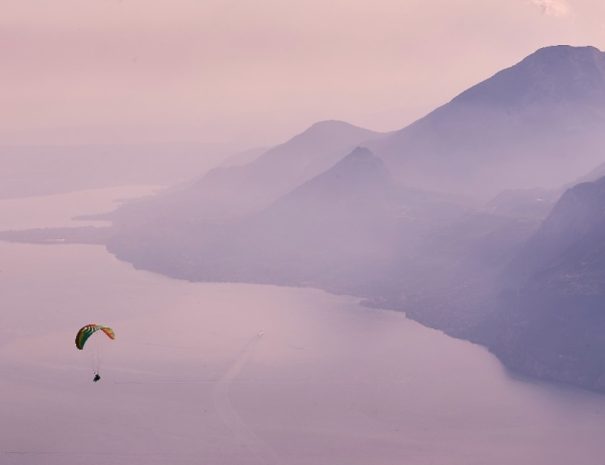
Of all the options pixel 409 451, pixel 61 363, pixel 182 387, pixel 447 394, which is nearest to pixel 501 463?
pixel 409 451

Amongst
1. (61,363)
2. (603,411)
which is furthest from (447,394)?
(61,363)

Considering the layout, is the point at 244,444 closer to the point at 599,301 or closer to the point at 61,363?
the point at 61,363

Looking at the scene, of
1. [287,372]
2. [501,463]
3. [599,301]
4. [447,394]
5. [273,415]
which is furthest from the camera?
[599,301]

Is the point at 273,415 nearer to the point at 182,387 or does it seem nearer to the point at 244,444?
the point at 244,444

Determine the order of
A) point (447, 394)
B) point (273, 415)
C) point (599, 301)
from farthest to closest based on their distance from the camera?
point (599, 301) → point (447, 394) → point (273, 415)

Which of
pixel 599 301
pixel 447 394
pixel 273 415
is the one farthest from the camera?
pixel 599 301

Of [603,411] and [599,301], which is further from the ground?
[599,301]

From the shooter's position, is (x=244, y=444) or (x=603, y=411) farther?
(x=603, y=411)

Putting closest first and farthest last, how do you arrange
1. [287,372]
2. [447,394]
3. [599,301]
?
[447,394] → [287,372] → [599,301]

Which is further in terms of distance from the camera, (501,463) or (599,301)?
A: (599,301)
